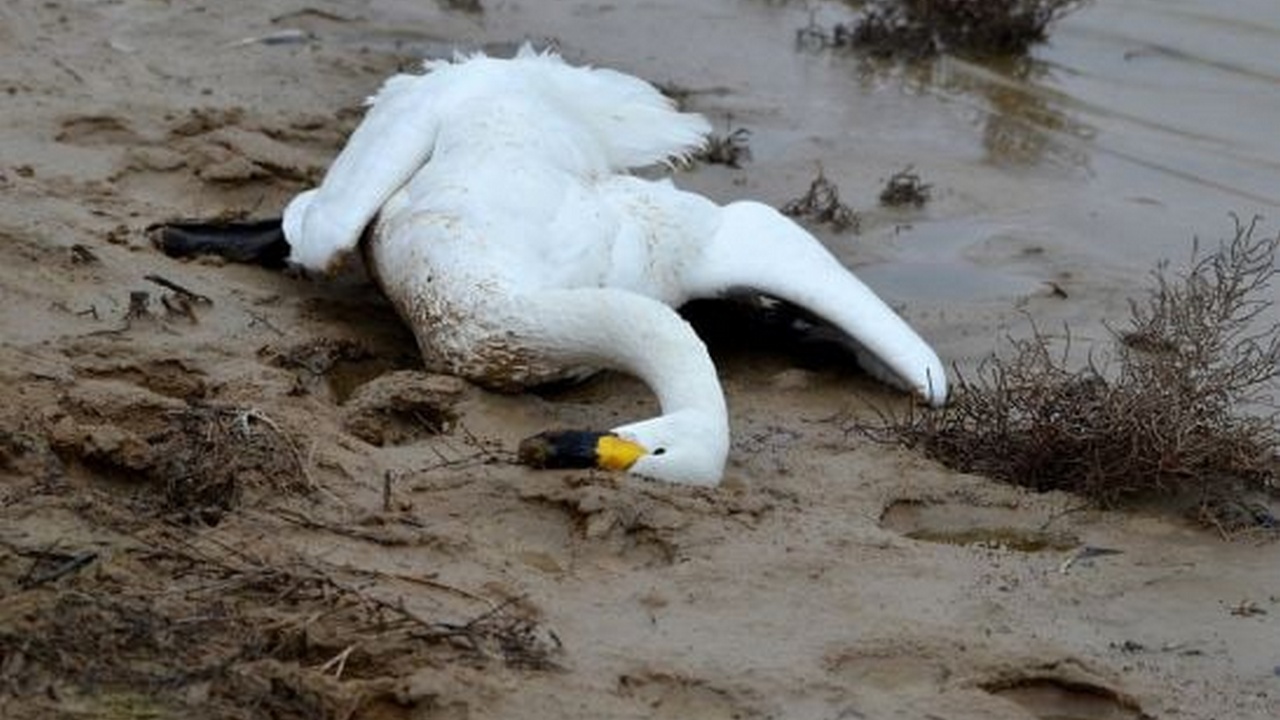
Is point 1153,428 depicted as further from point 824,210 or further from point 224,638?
point 824,210

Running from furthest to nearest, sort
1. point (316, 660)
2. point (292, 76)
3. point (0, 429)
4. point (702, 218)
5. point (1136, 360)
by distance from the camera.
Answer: point (292, 76), point (702, 218), point (1136, 360), point (0, 429), point (316, 660)

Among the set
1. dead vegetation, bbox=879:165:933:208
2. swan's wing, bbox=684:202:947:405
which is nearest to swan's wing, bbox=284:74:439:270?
swan's wing, bbox=684:202:947:405

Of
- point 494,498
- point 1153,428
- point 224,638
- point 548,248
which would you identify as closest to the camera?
point 224,638

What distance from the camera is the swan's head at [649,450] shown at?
6141 mm

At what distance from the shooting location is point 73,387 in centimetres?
638

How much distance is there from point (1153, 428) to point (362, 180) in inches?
111

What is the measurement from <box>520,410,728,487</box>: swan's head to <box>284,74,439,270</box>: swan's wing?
188cm

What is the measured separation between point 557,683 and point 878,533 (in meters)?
1.47

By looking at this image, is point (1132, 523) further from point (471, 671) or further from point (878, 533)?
point (471, 671)

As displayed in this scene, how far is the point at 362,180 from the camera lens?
792 centimetres

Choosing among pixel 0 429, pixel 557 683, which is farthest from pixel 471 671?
pixel 0 429

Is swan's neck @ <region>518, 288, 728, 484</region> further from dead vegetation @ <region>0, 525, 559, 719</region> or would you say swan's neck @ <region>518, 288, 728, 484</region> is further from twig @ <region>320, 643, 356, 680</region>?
twig @ <region>320, 643, 356, 680</region>

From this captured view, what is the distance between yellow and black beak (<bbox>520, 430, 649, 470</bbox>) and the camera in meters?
6.13

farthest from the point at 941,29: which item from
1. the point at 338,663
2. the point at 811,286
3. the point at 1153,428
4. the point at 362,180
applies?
the point at 338,663
